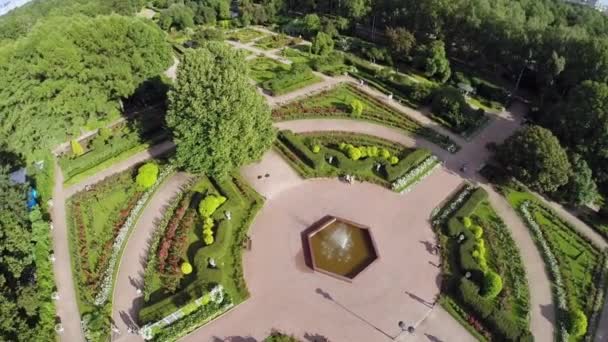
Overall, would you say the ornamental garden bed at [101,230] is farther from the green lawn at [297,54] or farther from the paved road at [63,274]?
the green lawn at [297,54]

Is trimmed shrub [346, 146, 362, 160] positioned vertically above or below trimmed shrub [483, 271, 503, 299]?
above

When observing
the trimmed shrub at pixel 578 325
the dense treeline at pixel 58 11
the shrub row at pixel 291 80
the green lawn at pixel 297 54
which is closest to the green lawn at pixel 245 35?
the green lawn at pixel 297 54

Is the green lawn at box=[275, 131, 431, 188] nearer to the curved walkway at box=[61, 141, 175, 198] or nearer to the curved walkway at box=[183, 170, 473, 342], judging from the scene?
the curved walkway at box=[183, 170, 473, 342]

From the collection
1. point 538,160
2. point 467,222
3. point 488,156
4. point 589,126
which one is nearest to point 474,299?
point 467,222

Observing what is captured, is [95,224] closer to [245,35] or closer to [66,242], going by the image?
[66,242]

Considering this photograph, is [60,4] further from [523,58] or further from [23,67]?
[523,58]

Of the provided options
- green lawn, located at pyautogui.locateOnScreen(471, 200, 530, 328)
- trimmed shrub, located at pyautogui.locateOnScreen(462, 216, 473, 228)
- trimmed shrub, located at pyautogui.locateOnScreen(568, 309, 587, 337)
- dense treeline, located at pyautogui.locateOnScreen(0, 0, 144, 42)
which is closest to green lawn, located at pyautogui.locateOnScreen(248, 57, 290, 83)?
dense treeline, located at pyautogui.locateOnScreen(0, 0, 144, 42)
